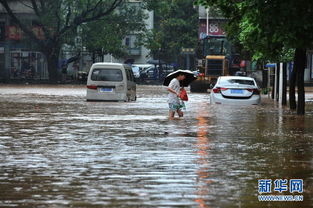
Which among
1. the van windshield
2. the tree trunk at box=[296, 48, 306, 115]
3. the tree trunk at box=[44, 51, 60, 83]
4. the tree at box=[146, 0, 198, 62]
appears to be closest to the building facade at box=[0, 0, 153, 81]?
the tree trunk at box=[44, 51, 60, 83]

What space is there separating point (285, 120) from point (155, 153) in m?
11.1

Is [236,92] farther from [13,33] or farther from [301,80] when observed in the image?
[13,33]

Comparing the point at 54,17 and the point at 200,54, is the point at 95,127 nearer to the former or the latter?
the point at 200,54

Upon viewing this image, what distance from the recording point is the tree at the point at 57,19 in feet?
250

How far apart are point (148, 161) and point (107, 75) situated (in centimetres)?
2259

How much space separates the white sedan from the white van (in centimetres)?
398

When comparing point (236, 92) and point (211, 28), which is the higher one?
point (211, 28)

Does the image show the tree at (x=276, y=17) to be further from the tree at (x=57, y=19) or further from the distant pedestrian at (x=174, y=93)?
the tree at (x=57, y=19)

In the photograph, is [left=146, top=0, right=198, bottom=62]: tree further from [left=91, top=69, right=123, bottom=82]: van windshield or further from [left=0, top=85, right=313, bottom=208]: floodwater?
[left=0, top=85, right=313, bottom=208]: floodwater

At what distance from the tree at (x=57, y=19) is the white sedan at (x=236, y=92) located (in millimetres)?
42766

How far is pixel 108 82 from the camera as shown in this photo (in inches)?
1411

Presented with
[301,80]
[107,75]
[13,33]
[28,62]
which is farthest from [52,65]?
[301,80]

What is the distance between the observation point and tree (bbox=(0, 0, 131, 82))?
250 ft

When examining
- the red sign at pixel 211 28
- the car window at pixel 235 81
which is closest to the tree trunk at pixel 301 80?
the car window at pixel 235 81
